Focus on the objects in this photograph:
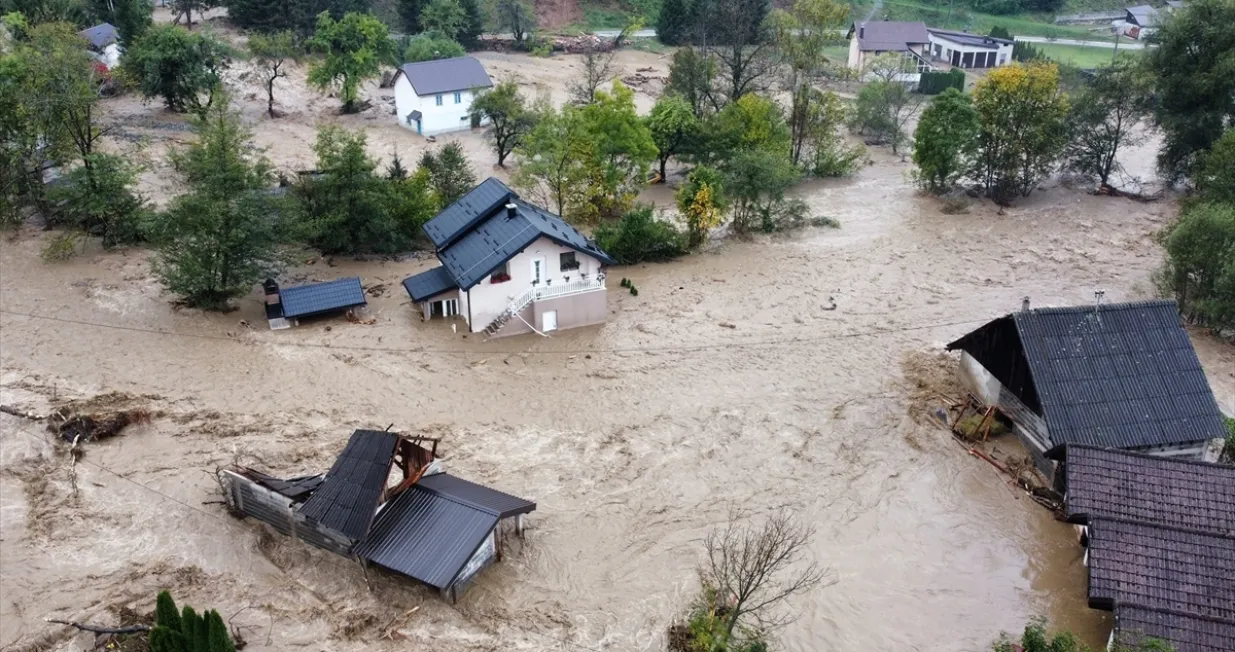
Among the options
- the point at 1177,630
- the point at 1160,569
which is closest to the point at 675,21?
the point at 1160,569

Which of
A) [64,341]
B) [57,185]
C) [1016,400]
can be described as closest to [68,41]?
[57,185]

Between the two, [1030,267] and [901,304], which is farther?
[1030,267]

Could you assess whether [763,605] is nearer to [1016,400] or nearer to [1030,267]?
[1016,400]

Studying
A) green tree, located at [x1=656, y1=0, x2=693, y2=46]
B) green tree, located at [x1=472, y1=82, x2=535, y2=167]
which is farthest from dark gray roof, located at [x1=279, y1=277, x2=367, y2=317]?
green tree, located at [x1=656, y1=0, x2=693, y2=46]

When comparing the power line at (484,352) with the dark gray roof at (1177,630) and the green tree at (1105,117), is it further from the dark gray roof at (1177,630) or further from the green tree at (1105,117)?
the green tree at (1105,117)

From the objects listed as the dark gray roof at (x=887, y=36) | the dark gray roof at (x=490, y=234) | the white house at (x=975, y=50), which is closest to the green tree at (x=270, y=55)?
the dark gray roof at (x=490, y=234)
